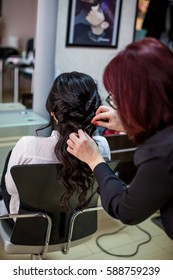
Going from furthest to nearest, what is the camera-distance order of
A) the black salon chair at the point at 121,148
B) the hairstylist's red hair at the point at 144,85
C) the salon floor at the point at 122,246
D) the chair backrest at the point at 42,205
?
the black salon chair at the point at 121,148 → the salon floor at the point at 122,246 → the chair backrest at the point at 42,205 → the hairstylist's red hair at the point at 144,85

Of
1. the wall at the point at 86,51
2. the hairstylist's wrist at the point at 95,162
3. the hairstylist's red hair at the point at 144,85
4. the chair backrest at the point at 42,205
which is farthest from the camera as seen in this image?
the wall at the point at 86,51

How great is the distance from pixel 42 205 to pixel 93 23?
4.56 ft

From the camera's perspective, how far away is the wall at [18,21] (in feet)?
6.23

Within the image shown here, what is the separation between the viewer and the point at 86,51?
7.55 feet

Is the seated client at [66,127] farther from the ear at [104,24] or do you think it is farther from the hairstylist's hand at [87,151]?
the ear at [104,24]

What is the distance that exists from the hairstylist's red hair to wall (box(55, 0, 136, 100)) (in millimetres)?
1418

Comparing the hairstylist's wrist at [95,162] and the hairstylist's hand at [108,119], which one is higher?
the hairstylist's hand at [108,119]

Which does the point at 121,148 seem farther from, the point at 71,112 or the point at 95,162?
the point at 95,162

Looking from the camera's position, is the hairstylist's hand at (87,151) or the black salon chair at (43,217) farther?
the black salon chair at (43,217)

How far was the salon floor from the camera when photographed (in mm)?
1891

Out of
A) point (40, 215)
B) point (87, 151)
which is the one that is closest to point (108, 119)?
point (87, 151)

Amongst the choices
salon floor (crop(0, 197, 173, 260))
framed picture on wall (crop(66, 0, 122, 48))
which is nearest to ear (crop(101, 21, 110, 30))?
framed picture on wall (crop(66, 0, 122, 48))

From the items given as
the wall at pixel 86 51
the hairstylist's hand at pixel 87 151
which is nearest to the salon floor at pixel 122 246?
the wall at pixel 86 51

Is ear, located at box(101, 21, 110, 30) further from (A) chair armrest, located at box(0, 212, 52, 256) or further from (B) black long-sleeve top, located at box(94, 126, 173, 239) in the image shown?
(B) black long-sleeve top, located at box(94, 126, 173, 239)
